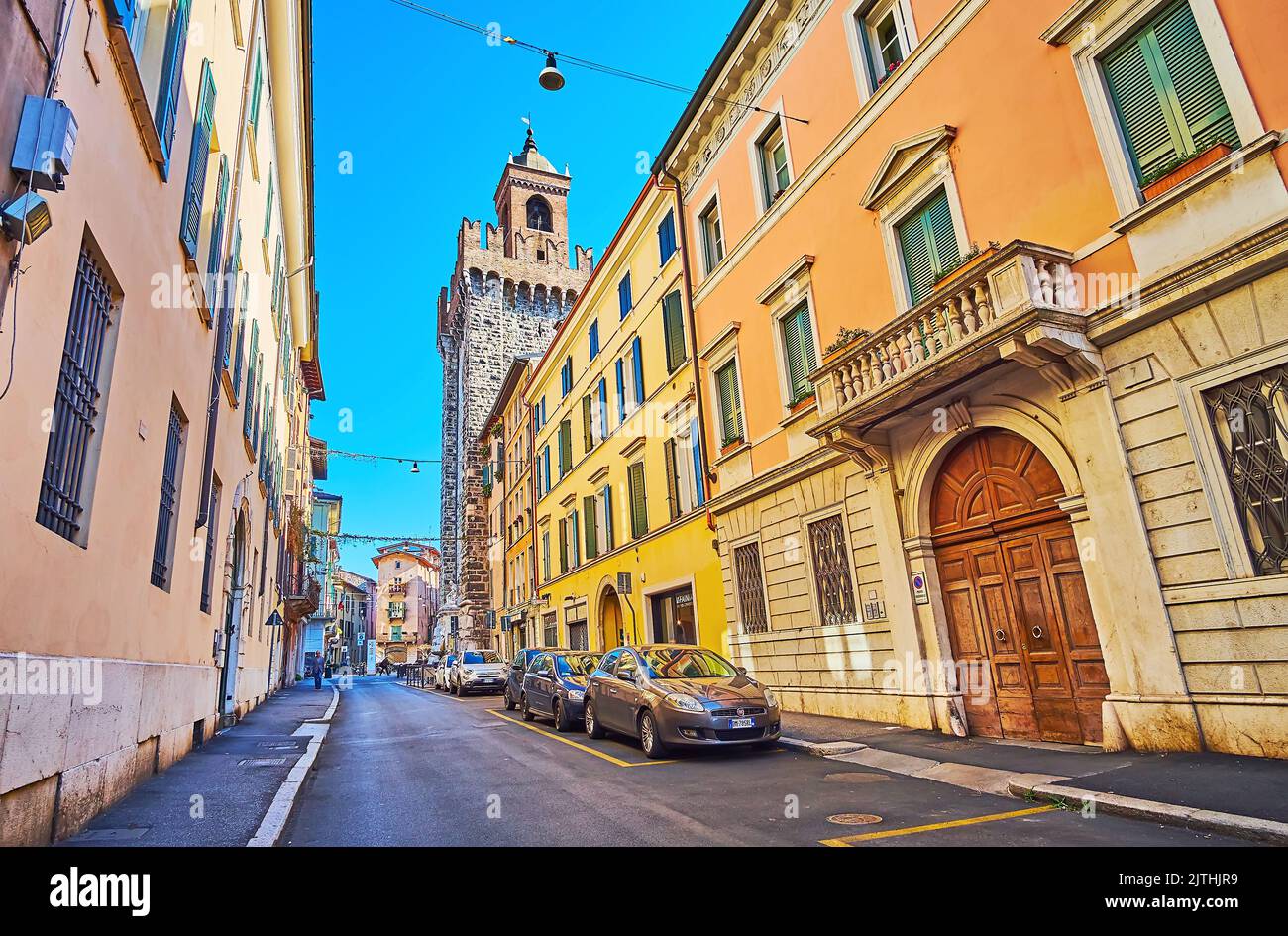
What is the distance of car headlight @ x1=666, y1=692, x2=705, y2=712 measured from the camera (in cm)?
927

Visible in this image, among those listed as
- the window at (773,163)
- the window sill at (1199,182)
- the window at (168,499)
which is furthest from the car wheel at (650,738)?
the window at (773,163)

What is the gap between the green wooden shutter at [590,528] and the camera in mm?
25000

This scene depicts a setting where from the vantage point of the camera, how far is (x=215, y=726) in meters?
12.3

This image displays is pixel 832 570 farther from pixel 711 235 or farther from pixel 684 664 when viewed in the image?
pixel 711 235

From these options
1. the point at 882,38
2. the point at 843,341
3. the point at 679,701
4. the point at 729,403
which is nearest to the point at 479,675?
the point at 729,403

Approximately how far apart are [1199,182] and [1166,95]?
130 centimetres

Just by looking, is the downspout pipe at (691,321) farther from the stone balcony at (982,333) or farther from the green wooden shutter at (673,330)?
the stone balcony at (982,333)

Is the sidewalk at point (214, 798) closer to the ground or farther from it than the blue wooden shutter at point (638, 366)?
closer to the ground

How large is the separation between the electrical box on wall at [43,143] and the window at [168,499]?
15.6ft

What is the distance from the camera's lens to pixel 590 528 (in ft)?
83.6

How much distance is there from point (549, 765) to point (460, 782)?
55.9 inches

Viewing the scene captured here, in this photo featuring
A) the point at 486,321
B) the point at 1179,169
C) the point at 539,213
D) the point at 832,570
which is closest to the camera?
the point at 1179,169

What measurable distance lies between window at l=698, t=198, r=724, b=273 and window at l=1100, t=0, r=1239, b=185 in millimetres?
9709

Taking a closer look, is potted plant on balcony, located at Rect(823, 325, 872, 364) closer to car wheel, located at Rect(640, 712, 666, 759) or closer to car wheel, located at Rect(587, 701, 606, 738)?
car wheel, located at Rect(640, 712, 666, 759)
